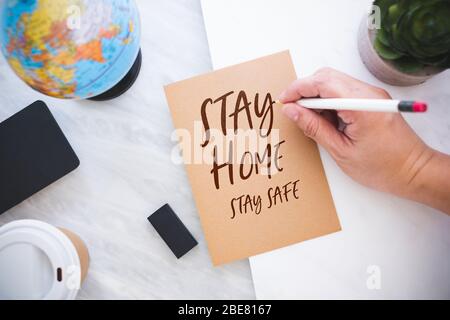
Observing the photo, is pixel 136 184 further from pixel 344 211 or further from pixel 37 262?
pixel 344 211

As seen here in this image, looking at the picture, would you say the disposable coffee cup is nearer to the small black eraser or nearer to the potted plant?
the small black eraser

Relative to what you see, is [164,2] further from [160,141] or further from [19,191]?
[19,191]

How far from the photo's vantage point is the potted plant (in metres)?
0.37

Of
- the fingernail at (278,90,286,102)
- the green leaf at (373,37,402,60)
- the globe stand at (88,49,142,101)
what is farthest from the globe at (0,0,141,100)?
the green leaf at (373,37,402,60)

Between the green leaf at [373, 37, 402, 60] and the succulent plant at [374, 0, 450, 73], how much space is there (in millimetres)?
19

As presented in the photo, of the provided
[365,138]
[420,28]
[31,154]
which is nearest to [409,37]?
[420,28]

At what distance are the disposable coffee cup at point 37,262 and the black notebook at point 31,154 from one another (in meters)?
0.08

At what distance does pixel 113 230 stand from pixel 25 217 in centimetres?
14

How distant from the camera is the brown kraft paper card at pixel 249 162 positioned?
0.49m

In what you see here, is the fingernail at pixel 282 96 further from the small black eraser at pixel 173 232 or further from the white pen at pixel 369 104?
the small black eraser at pixel 173 232

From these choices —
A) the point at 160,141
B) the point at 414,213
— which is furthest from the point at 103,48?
the point at 414,213

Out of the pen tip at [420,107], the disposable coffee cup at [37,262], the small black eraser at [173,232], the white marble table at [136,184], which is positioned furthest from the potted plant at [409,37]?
the disposable coffee cup at [37,262]

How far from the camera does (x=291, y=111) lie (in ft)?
1.53

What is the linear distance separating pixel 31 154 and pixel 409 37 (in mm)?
534
